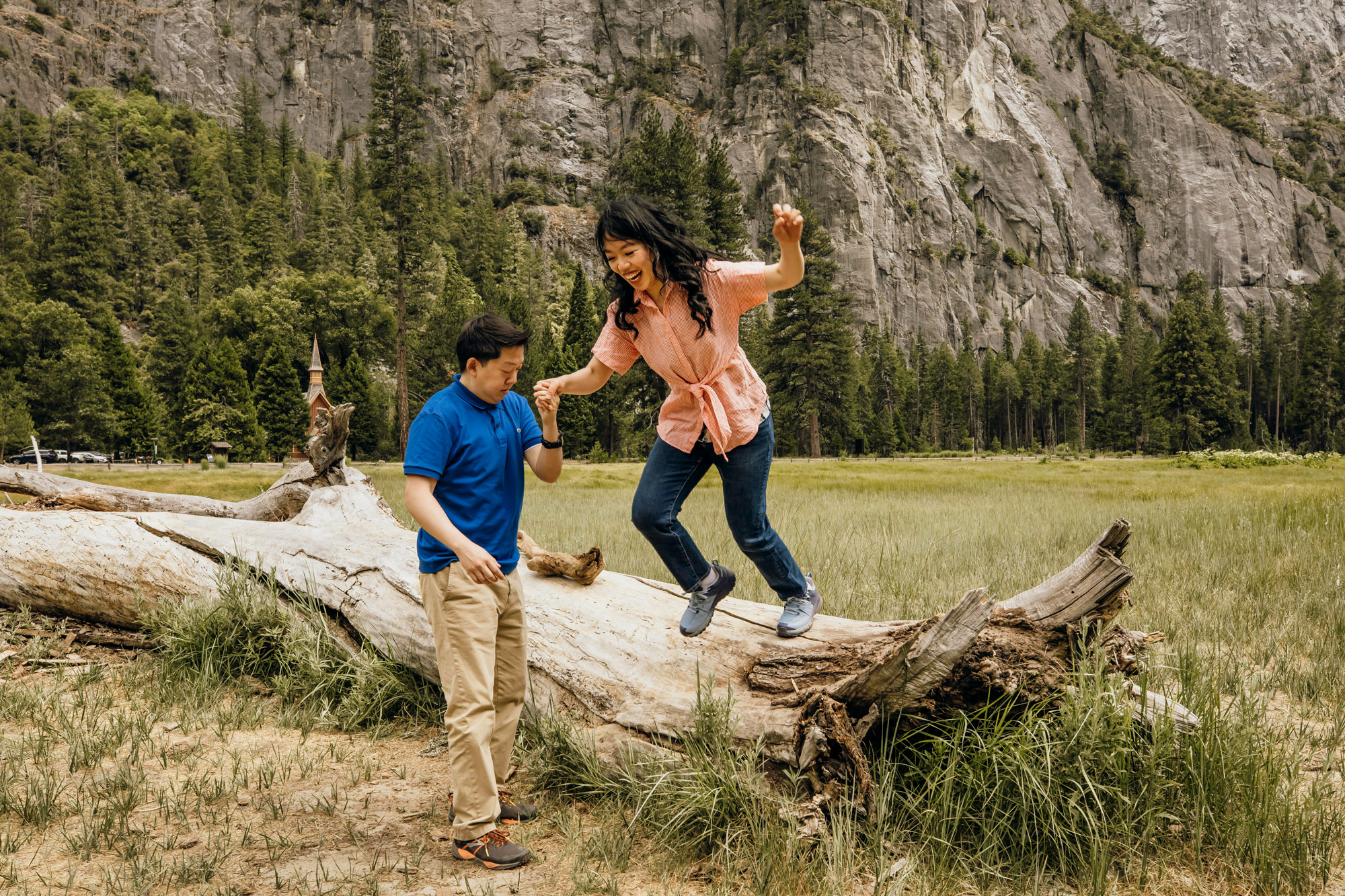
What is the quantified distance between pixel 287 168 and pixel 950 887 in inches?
5216

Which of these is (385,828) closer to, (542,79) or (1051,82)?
(542,79)

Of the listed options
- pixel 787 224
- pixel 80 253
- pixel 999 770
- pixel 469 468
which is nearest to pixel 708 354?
pixel 787 224

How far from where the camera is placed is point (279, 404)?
56.3 meters

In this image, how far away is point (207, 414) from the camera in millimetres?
52438

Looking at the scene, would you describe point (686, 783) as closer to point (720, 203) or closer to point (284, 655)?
point (284, 655)

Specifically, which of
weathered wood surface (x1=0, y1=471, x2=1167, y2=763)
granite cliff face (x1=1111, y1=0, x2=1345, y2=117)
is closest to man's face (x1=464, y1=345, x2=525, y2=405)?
weathered wood surface (x1=0, y1=471, x2=1167, y2=763)

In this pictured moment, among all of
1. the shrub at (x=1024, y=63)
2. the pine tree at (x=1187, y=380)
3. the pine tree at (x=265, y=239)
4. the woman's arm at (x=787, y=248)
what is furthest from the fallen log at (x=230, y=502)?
the shrub at (x=1024, y=63)

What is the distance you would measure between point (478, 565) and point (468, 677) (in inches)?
20.7

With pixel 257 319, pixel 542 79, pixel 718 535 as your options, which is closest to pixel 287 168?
pixel 542 79

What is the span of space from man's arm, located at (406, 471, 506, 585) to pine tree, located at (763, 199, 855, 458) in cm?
4412

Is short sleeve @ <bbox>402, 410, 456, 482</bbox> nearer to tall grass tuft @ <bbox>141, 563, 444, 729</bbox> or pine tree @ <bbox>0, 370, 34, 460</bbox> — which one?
tall grass tuft @ <bbox>141, 563, 444, 729</bbox>

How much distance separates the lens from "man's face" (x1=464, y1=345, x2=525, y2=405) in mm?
3240

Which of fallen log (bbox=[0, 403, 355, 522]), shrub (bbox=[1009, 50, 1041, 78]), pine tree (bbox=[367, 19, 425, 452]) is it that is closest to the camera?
fallen log (bbox=[0, 403, 355, 522])

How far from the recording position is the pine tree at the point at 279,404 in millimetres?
56062
